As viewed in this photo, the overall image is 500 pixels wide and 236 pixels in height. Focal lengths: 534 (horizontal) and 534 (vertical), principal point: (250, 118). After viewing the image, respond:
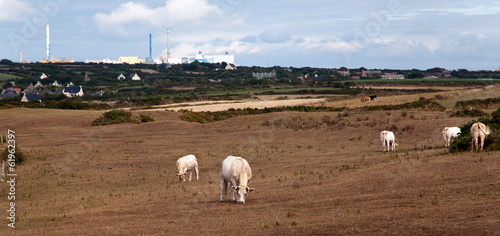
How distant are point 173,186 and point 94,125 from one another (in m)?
43.0

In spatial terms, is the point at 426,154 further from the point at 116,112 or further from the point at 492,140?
the point at 116,112

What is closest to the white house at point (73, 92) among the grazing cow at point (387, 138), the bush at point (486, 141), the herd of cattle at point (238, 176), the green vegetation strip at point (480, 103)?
the green vegetation strip at point (480, 103)

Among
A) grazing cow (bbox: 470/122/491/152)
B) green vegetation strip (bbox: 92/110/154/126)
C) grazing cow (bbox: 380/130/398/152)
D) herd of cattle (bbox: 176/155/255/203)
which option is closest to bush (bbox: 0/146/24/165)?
herd of cattle (bbox: 176/155/255/203)

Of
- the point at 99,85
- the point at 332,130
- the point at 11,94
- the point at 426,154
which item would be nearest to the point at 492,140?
the point at 426,154

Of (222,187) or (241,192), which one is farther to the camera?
(222,187)

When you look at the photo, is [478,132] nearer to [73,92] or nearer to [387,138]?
[387,138]

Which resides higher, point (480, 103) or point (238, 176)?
point (480, 103)

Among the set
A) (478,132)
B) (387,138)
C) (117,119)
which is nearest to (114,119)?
(117,119)

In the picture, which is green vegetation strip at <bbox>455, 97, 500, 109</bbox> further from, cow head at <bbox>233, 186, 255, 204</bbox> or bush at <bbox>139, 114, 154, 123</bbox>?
cow head at <bbox>233, 186, 255, 204</bbox>

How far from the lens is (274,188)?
21.9 meters

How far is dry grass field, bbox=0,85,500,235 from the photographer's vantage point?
45.4 ft

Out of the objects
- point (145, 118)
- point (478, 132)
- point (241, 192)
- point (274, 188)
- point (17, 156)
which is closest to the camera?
point (241, 192)

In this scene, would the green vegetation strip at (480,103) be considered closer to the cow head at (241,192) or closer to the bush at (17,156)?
the bush at (17,156)

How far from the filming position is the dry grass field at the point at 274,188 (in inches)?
544
